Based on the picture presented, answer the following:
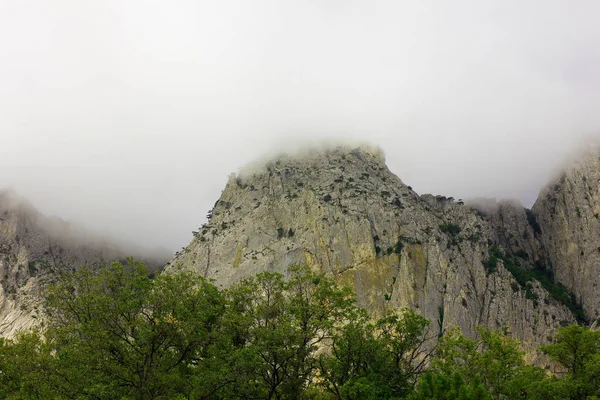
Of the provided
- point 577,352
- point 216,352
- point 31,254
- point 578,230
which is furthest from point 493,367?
point 31,254

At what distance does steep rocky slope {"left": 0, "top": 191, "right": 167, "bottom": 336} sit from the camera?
4469 inches

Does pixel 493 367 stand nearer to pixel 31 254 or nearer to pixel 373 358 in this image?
pixel 373 358

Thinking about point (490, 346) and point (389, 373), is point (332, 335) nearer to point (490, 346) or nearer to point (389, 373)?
point (389, 373)

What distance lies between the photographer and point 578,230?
107 metres

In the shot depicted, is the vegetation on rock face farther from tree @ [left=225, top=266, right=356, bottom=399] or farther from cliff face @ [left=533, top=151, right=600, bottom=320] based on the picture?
cliff face @ [left=533, top=151, right=600, bottom=320]

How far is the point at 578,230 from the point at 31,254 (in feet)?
539

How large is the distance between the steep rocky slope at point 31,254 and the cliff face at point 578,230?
434 ft

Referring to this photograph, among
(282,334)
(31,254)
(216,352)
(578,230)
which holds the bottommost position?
(216,352)

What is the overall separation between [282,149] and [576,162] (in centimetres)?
8176

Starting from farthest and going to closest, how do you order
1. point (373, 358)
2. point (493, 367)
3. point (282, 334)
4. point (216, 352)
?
point (493, 367) → point (216, 352) → point (373, 358) → point (282, 334)

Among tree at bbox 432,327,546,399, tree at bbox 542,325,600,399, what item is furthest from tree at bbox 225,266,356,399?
tree at bbox 542,325,600,399

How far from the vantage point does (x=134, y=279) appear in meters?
28.5

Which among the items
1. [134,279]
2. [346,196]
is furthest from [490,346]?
[346,196]

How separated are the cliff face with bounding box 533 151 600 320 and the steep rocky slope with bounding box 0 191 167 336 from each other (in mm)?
132157
